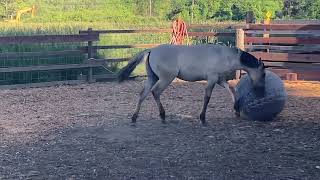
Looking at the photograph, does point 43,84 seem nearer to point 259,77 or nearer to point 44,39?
point 44,39

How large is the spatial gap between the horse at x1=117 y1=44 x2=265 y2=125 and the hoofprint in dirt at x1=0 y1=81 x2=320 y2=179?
1.97 ft

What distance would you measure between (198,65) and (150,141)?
157 cm

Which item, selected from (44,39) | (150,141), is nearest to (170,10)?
(44,39)

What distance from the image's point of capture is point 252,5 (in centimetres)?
3988

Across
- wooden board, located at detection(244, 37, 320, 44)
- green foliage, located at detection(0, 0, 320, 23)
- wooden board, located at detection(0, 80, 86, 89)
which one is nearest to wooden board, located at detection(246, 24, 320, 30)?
A: wooden board, located at detection(244, 37, 320, 44)

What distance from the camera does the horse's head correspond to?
312 inches

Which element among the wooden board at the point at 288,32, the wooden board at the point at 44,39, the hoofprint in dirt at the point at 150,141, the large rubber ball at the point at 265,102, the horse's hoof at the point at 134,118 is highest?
the wooden board at the point at 288,32

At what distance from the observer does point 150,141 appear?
6777mm

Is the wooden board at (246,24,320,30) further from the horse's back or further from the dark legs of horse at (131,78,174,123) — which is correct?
the dark legs of horse at (131,78,174,123)

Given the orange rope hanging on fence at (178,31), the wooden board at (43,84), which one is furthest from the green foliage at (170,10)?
the wooden board at (43,84)

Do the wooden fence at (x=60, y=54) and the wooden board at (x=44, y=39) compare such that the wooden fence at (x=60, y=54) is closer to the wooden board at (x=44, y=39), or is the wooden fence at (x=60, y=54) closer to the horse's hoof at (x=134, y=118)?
the wooden board at (x=44, y=39)

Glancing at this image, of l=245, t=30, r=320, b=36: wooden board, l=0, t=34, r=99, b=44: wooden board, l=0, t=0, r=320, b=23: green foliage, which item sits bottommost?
l=0, t=34, r=99, b=44: wooden board

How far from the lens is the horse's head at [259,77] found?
791cm

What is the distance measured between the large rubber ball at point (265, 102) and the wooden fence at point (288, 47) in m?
5.58
